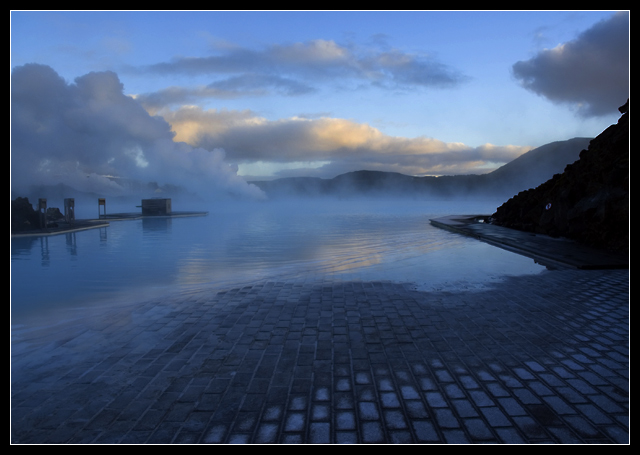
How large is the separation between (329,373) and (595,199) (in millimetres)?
13744

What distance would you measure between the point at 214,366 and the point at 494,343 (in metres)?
A: 3.09

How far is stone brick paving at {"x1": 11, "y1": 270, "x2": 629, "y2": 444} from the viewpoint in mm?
2934

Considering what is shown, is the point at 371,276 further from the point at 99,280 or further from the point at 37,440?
the point at 37,440

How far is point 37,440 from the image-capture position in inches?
112

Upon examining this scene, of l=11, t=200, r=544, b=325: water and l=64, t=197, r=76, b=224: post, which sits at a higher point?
l=64, t=197, r=76, b=224: post

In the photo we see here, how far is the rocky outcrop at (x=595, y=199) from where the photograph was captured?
12172 millimetres

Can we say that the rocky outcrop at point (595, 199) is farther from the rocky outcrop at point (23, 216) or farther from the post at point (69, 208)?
the post at point (69, 208)

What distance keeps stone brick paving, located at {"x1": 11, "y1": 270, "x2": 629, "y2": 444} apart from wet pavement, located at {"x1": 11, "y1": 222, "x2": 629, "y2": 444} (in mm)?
15

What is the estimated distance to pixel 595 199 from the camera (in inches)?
542

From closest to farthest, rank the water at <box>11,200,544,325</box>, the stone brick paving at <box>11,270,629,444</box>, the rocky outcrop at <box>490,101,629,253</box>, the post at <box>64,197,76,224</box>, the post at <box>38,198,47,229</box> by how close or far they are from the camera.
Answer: the stone brick paving at <box>11,270,629,444</box> → the water at <box>11,200,544,325</box> → the rocky outcrop at <box>490,101,629,253</box> → the post at <box>38,198,47,229</box> → the post at <box>64,197,76,224</box>

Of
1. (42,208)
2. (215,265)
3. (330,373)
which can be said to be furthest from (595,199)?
(42,208)

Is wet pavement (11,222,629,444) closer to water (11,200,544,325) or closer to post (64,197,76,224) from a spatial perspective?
water (11,200,544,325)

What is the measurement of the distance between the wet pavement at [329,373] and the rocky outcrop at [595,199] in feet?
22.7

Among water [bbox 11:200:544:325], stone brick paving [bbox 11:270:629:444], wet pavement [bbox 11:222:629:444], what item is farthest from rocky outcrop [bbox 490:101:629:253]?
stone brick paving [bbox 11:270:629:444]
